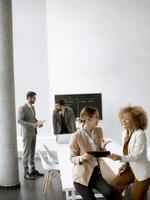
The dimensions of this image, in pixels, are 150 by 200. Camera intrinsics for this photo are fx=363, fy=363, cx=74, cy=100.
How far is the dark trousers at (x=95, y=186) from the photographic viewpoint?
3951 mm

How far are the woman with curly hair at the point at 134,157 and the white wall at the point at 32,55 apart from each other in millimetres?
5714

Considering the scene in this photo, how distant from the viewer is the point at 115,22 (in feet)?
30.9

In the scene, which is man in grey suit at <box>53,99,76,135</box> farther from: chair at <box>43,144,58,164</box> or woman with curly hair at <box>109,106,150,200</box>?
woman with curly hair at <box>109,106,150,200</box>

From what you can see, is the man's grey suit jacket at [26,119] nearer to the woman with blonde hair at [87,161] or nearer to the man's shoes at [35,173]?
the man's shoes at [35,173]

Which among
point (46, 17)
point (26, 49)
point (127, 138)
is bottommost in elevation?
point (127, 138)

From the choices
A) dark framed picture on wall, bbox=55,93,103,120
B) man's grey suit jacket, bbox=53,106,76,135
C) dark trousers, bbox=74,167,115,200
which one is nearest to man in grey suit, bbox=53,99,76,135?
man's grey suit jacket, bbox=53,106,76,135

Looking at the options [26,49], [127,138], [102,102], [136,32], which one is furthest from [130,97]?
[127,138]

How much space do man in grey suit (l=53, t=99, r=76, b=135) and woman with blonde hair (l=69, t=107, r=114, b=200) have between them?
3.35 m

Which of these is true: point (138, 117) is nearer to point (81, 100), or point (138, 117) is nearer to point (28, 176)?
point (28, 176)

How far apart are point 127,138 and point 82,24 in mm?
5787

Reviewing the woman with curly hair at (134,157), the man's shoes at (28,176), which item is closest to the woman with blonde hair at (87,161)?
the woman with curly hair at (134,157)

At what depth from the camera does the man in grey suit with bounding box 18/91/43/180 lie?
705cm

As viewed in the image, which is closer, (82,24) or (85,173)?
(85,173)

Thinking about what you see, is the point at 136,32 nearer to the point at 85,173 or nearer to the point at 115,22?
the point at 115,22
